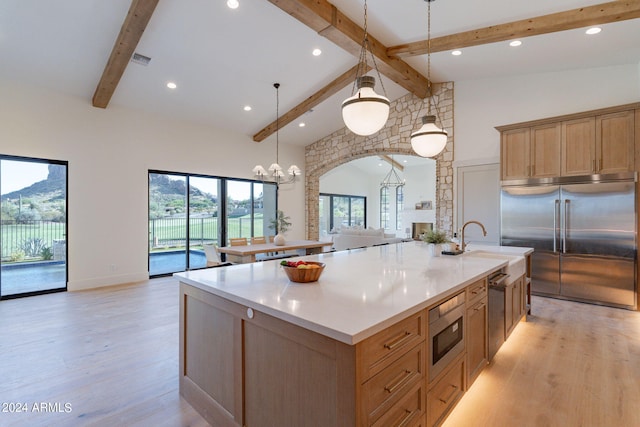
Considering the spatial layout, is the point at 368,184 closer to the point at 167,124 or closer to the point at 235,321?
the point at 167,124

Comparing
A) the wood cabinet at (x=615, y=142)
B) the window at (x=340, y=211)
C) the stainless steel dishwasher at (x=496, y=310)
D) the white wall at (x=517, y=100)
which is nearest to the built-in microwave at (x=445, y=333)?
the stainless steel dishwasher at (x=496, y=310)

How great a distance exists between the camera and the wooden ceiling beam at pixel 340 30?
3.74 m

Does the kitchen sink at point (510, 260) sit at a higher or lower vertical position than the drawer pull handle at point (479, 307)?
higher

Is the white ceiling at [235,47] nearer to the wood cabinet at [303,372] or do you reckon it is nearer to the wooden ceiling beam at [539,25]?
the wooden ceiling beam at [539,25]

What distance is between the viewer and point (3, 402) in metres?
2.18

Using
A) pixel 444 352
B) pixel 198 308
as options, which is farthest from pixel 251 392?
pixel 444 352

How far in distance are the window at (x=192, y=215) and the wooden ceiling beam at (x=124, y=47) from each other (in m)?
1.66

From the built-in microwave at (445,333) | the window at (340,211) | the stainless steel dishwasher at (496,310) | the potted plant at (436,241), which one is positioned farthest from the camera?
the window at (340,211)

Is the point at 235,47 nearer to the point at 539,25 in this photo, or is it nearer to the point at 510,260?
the point at 539,25

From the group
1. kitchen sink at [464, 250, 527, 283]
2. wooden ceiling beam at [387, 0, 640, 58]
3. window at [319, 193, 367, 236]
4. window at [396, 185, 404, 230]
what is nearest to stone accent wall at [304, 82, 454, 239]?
wooden ceiling beam at [387, 0, 640, 58]

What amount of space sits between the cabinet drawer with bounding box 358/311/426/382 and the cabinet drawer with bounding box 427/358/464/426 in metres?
0.41

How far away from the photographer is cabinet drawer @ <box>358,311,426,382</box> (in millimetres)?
1206

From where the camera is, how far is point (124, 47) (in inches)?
164

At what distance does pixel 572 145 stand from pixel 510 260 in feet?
9.03
